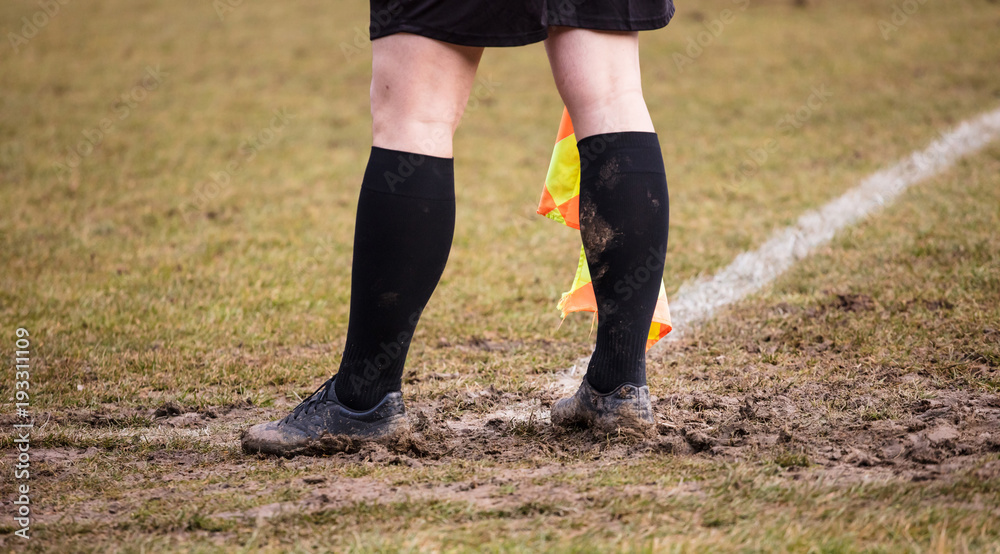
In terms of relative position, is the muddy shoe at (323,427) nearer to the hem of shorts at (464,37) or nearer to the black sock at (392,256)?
the black sock at (392,256)

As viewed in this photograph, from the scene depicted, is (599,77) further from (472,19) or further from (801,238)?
(801,238)

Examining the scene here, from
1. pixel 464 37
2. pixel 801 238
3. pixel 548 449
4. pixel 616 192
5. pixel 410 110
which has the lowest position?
pixel 548 449

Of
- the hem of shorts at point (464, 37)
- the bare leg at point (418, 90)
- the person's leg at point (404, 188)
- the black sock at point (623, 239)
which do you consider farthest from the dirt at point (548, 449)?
the hem of shorts at point (464, 37)

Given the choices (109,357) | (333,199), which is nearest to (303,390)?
(109,357)

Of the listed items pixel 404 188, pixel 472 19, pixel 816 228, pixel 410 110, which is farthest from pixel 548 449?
pixel 816 228

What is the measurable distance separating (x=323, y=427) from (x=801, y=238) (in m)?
2.61

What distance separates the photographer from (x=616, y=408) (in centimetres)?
170

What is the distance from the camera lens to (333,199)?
476 centimetres

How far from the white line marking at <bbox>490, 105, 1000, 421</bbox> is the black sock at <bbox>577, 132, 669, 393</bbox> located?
36 cm

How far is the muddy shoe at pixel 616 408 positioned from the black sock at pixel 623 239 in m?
0.02

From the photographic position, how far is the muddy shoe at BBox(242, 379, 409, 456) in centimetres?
172

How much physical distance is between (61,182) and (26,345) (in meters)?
2.75

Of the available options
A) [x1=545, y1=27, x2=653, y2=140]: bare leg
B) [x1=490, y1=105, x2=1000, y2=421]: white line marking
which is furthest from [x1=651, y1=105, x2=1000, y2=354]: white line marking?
[x1=545, y1=27, x2=653, y2=140]: bare leg

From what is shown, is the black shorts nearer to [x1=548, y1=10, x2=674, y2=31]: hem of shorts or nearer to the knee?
[x1=548, y1=10, x2=674, y2=31]: hem of shorts
